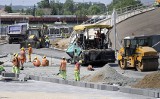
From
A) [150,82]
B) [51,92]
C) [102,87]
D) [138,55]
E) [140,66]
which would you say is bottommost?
[51,92]

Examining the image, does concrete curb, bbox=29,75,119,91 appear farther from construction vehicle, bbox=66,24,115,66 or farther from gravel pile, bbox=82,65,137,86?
construction vehicle, bbox=66,24,115,66

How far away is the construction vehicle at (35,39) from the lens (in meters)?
54.1

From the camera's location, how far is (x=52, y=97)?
20828 mm

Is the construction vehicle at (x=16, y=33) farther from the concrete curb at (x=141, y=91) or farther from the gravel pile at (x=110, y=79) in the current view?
the concrete curb at (x=141, y=91)

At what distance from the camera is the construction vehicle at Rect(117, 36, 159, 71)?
3050cm

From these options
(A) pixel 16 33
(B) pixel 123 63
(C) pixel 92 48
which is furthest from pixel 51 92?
(A) pixel 16 33

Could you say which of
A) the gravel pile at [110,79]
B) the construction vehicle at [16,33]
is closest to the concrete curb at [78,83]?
the gravel pile at [110,79]

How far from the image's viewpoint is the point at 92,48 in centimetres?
3550

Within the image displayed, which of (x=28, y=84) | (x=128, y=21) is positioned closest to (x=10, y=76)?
(x=28, y=84)

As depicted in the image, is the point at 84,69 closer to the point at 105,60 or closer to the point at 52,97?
the point at 105,60

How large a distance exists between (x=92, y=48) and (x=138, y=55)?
5.35 m

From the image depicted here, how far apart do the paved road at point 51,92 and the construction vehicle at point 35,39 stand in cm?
2785

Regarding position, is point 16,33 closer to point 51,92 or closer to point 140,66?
point 140,66

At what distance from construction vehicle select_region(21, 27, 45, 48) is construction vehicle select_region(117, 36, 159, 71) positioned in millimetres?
22228
